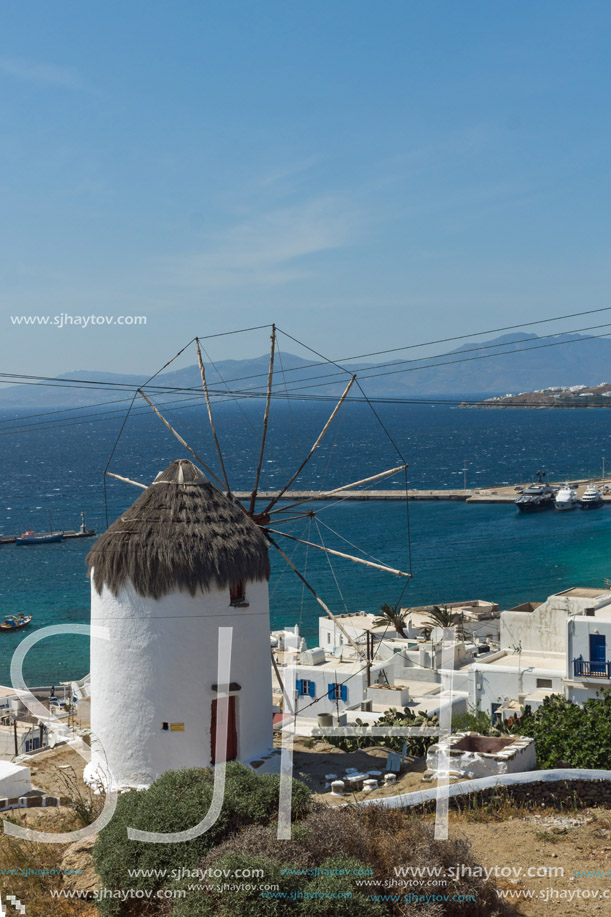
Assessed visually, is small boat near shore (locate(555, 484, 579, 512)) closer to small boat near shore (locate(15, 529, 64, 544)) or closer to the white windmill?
small boat near shore (locate(15, 529, 64, 544))

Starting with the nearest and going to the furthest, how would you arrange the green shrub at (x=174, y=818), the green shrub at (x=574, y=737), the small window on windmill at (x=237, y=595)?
the green shrub at (x=174, y=818) → the green shrub at (x=574, y=737) → the small window on windmill at (x=237, y=595)

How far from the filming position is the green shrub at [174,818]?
357 inches

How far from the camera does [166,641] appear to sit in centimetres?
1533

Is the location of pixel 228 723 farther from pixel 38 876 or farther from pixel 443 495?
pixel 443 495

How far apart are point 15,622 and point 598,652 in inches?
1628

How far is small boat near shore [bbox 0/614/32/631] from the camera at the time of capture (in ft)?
188

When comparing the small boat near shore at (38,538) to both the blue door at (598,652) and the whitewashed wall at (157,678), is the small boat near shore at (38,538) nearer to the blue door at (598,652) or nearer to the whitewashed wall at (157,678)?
the blue door at (598,652)

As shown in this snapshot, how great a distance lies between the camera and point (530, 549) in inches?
3305

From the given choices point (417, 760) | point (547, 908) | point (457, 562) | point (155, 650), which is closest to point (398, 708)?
point (417, 760)

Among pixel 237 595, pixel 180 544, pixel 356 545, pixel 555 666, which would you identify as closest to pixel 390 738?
pixel 237 595

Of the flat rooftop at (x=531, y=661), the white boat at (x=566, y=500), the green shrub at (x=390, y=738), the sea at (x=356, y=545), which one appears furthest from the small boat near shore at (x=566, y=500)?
the green shrub at (x=390, y=738)

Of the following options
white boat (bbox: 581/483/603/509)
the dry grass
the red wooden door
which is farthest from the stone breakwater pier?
the dry grass

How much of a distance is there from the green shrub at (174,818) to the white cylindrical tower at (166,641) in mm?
4692

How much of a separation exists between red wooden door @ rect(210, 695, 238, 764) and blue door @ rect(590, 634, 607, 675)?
48.0ft
